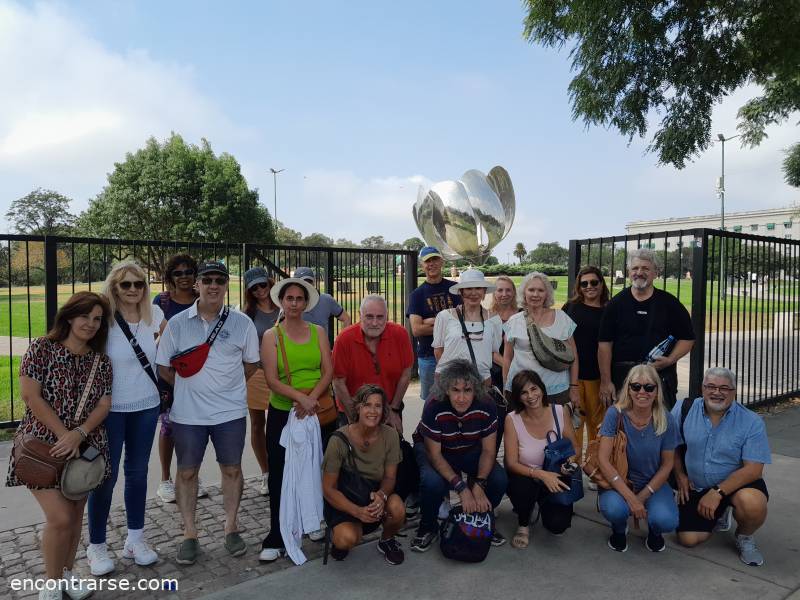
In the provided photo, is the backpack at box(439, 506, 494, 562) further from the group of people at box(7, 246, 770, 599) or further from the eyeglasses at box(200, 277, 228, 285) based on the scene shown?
the eyeglasses at box(200, 277, 228, 285)

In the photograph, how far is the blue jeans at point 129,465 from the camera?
3.29 m

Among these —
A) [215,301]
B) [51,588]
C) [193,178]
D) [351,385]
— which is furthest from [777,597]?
[193,178]

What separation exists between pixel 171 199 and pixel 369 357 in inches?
1079

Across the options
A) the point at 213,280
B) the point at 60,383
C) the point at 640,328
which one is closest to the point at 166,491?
the point at 60,383

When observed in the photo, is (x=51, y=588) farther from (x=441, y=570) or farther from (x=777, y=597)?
(x=777, y=597)

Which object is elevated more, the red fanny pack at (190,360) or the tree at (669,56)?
the tree at (669,56)

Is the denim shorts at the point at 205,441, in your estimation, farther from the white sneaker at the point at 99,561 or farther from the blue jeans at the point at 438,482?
the blue jeans at the point at 438,482

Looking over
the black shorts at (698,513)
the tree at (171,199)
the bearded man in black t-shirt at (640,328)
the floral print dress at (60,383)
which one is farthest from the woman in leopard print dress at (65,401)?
the tree at (171,199)

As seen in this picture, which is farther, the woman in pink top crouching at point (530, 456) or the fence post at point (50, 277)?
the fence post at point (50, 277)

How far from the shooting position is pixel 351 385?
13.3 feet

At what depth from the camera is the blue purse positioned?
375cm

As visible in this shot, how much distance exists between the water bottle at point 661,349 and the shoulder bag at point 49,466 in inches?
153

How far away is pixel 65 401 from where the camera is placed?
3012 millimetres

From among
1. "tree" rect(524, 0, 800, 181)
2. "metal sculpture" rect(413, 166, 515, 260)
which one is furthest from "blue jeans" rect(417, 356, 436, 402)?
"metal sculpture" rect(413, 166, 515, 260)
